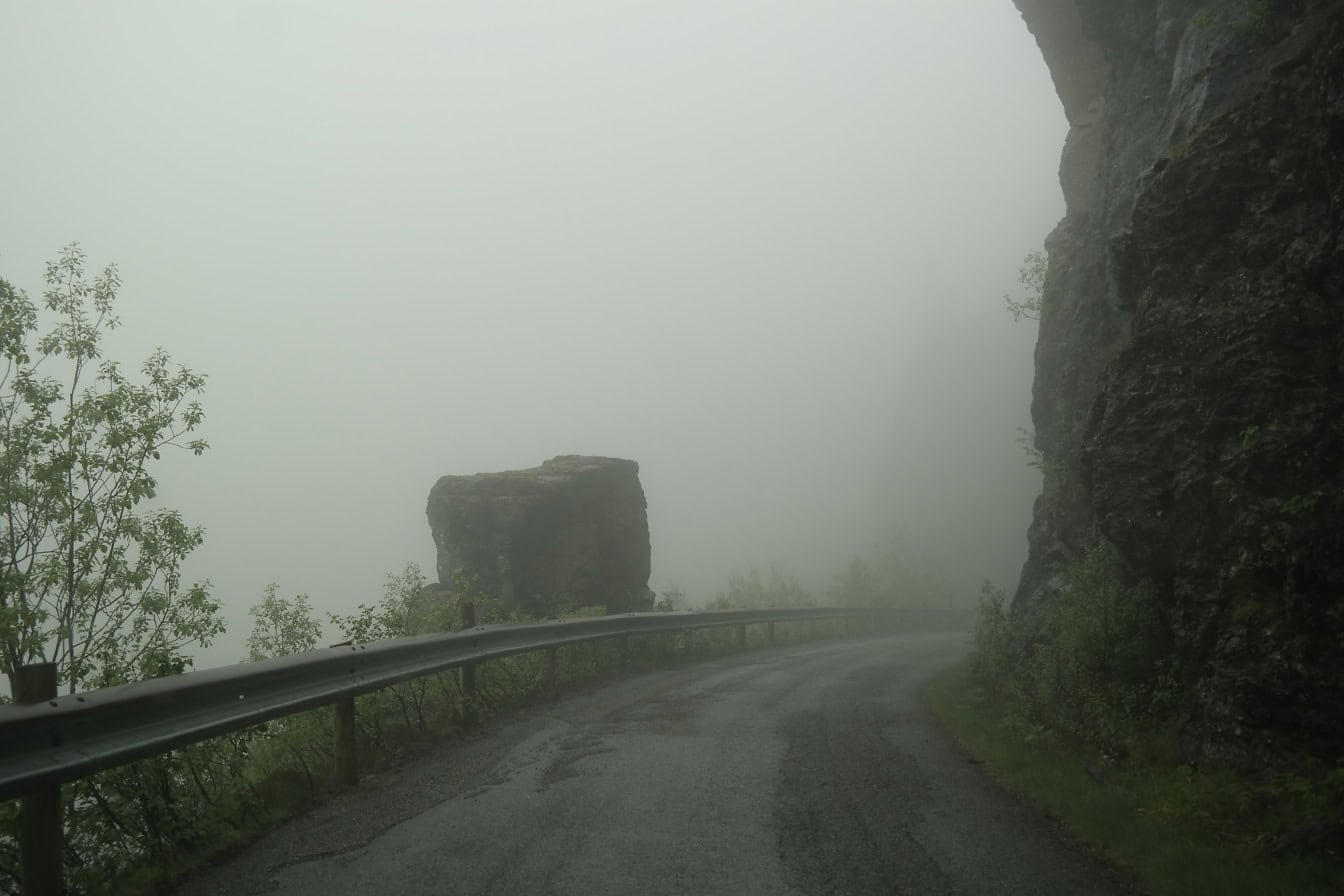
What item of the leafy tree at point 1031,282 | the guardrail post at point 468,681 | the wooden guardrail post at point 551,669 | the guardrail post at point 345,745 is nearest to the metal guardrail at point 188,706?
the guardrail post at point 345,745

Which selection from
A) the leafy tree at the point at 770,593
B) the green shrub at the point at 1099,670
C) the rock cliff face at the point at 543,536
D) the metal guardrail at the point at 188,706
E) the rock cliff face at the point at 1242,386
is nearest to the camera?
the metal guardrail at the point at 188,706

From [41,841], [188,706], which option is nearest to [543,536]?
[188,706]

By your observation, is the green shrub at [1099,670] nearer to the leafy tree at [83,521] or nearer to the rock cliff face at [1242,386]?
the rock cliff face at [1242,386]

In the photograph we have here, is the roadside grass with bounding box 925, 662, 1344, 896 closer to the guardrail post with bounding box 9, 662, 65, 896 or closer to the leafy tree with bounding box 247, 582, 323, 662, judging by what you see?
the guardrail post with bounding box 9, 662, 65, 896

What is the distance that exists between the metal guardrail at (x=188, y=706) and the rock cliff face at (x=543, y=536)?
461 inches

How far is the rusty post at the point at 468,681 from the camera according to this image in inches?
373

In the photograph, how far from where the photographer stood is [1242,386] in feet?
25.1

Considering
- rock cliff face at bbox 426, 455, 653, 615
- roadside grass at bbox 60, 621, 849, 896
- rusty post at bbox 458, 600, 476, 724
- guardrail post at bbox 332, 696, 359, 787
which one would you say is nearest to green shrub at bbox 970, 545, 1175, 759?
rusty post at bbox 458, 600, 476, 724

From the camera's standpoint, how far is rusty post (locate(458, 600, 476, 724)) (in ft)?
31.1

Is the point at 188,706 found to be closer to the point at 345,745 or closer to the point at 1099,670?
the point at 345,745

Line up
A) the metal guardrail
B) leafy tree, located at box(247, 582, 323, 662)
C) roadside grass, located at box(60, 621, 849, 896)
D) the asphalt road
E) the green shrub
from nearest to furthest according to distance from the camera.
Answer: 1. the metal guardrail
2. the asphalt road
3. roadside grass, located at box(60, 621, 849, 896)
4. the green shrub
5. leafy tree, located at box(247, 582, 323, 662)

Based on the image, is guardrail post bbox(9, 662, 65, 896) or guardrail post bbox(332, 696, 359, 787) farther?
guardrail post bbox(332, 696, 359, 787)

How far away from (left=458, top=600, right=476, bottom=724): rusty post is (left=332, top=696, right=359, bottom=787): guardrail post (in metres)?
2.31

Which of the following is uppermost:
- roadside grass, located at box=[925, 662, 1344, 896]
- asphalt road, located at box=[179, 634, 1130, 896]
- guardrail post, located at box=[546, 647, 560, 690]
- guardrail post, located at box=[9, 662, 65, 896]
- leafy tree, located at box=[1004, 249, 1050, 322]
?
leafy tree, located at box=[1004, 249, 1050, 322]
